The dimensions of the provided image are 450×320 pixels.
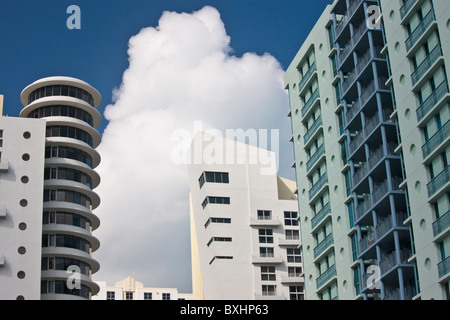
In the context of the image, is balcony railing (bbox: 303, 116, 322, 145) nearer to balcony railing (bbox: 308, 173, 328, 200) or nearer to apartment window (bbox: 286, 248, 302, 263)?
balcony railing (bbox: 308, 173, 328, 200)

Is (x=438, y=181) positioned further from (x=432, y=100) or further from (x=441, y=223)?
(x=432, y=100)

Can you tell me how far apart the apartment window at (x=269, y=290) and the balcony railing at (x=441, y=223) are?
Result: 51809mm

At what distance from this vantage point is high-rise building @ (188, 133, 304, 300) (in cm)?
10450

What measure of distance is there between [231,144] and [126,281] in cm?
6312

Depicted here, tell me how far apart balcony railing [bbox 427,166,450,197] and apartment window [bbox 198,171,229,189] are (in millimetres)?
54043

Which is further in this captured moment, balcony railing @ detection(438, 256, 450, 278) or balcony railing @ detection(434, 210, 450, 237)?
balcony railing @ detection(434, 210, 450, 237)

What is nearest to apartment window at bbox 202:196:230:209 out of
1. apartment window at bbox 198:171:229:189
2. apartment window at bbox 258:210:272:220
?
apartment window at bbox 198:171:229:189

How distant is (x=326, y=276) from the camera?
233 feet

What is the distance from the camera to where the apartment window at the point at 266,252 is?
10625 cm

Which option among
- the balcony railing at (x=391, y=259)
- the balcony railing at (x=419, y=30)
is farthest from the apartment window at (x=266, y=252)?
the balcony railing at (x=419, y=30)

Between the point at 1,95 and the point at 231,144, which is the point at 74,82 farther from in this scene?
the point at 231,144

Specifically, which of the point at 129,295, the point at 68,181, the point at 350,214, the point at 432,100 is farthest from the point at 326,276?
the point at 129,295

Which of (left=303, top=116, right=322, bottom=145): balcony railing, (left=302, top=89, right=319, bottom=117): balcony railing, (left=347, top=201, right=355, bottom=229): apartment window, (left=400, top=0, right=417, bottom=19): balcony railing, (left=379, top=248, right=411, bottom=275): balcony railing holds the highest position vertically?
(left=302, top=89, right=319, bottom=117): balcony railing
